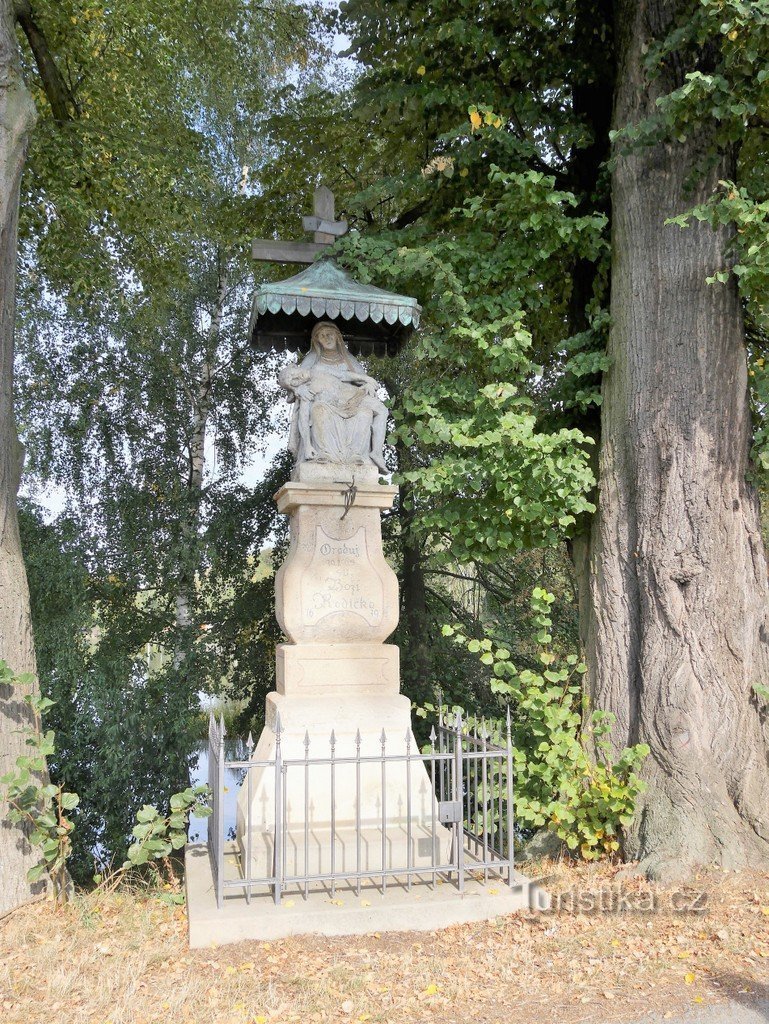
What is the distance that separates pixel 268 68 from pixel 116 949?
42.2 feet

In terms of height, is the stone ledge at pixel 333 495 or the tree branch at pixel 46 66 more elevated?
the tree branch at pixel 46 66

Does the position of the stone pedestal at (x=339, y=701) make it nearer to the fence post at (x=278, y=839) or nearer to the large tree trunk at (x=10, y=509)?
the fence post at (x=278, y=839)

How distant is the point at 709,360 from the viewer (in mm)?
5969

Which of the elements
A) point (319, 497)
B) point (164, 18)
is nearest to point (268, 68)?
point (164, 18)

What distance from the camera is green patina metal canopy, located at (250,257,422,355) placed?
623cm

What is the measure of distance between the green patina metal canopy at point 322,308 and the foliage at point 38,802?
318 centimetres

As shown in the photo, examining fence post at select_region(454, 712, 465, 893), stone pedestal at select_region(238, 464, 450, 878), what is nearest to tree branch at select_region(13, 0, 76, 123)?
stone pedestal at select_region(238, 464, 450, 878)

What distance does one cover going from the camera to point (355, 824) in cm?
547

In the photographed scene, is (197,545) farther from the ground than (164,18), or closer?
closer

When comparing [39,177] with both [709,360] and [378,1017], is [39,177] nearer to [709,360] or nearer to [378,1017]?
[709,360]

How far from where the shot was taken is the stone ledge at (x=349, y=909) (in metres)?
4.55

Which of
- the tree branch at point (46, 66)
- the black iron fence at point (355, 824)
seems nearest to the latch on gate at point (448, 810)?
the black iron fence at point (355, 824)

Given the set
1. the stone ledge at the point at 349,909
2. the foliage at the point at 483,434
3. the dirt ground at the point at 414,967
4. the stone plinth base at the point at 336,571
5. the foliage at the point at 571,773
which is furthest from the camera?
the foliage at the point at 483,434

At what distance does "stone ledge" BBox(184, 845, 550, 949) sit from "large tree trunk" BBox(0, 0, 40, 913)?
1.05 m
